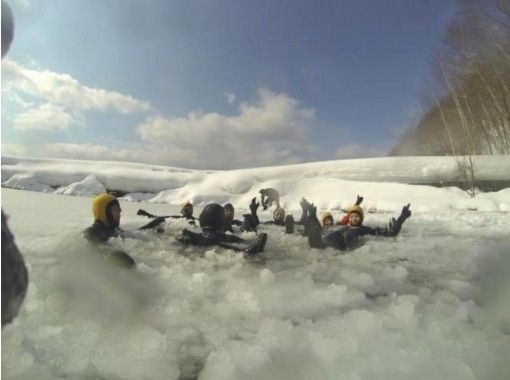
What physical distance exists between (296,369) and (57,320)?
Answer: 1.39 m

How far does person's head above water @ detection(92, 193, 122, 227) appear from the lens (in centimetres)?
432

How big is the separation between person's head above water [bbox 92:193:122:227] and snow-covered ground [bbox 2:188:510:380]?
0.38 meters

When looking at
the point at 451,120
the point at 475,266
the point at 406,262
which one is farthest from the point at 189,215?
the point at 451,120

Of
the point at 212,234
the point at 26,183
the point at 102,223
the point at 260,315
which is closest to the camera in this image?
the point at 260,315

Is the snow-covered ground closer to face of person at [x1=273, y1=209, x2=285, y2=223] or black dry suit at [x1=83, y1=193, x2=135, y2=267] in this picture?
black dry suit at [x1=83, y1=193, x2=135, y2=267]

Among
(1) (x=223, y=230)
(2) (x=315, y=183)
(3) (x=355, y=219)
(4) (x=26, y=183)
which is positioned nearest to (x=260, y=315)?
(1) (x=223, y=230)

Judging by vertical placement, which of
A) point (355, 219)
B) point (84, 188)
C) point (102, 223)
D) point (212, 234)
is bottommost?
point (212, 234)

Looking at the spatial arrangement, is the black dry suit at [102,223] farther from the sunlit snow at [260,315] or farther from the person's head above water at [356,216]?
the person's head above water at [356,216]

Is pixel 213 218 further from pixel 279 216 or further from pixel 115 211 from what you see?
pixel 279 216

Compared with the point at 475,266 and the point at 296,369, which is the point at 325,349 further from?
the point at 475,266

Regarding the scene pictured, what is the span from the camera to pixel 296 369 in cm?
188

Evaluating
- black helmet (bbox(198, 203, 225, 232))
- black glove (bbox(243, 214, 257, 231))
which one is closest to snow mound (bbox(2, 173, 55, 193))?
black glove (bbox(243, 214, 257, 231))

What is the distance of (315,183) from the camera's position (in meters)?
16.5

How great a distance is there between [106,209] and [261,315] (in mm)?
2466
